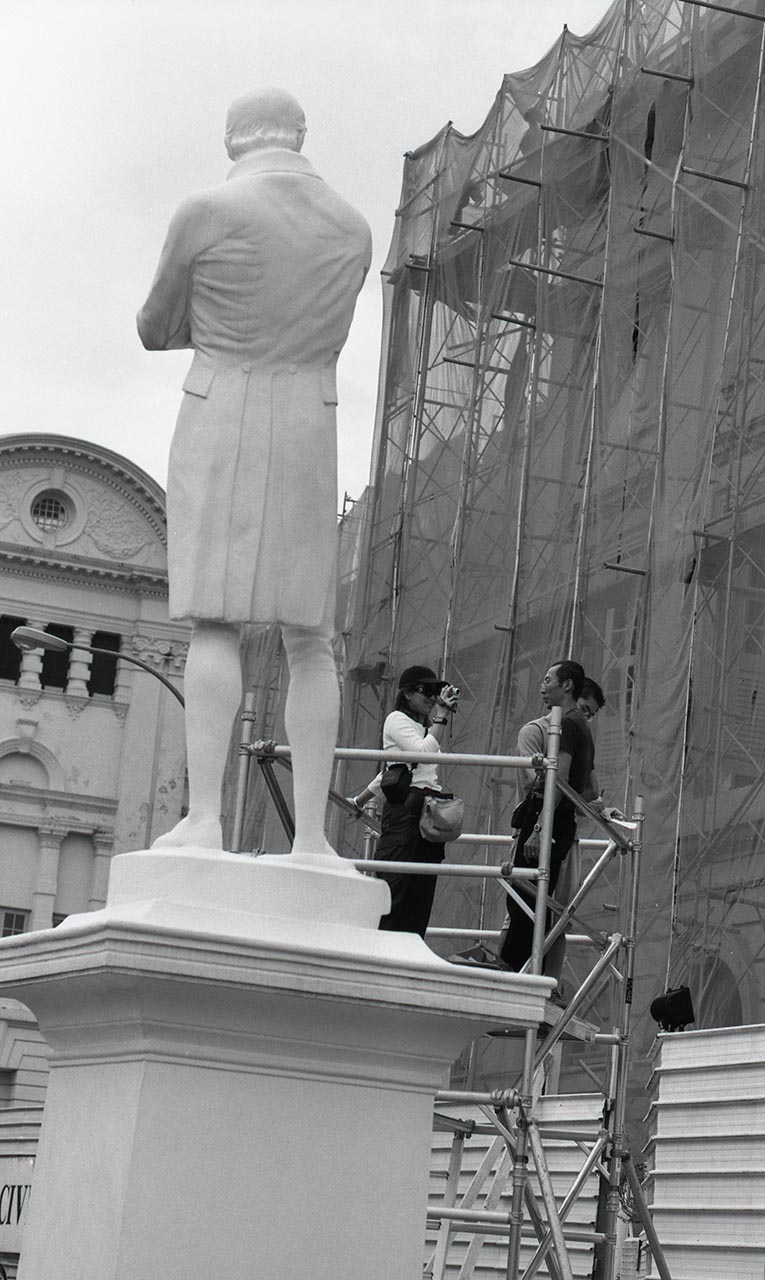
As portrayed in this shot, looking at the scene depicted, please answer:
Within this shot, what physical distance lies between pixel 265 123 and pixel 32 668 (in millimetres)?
34019

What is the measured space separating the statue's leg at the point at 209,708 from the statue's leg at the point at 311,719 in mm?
144

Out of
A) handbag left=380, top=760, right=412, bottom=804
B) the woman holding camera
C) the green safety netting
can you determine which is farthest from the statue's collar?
the green safety netting

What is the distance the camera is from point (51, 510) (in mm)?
39344

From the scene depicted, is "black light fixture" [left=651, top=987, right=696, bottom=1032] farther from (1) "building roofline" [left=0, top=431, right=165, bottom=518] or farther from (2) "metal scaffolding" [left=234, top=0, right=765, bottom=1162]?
(1) "building roofline" [left=0, top=431, right=165, bottom=518]

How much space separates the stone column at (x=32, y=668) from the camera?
125 ft

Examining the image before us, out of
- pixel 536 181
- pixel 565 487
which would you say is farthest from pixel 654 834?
pixel 536 181

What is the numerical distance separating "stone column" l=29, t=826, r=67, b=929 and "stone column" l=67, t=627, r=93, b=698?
2674mm

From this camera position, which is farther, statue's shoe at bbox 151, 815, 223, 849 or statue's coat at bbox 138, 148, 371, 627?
statue's coat at bbox 138, 148, 371, 627

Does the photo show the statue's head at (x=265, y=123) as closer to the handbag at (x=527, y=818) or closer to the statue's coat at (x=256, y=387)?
the statue's coat at (x=256, y=387)

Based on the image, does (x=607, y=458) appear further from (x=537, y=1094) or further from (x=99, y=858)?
(x=99, y=858)

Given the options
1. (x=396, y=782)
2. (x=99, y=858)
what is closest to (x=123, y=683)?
(x=99, y=858)

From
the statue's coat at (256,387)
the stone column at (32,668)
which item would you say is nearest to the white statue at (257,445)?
the statue's coat at (256,387)

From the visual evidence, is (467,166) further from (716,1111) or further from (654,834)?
(716,1111)

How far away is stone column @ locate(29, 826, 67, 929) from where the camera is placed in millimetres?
36969
